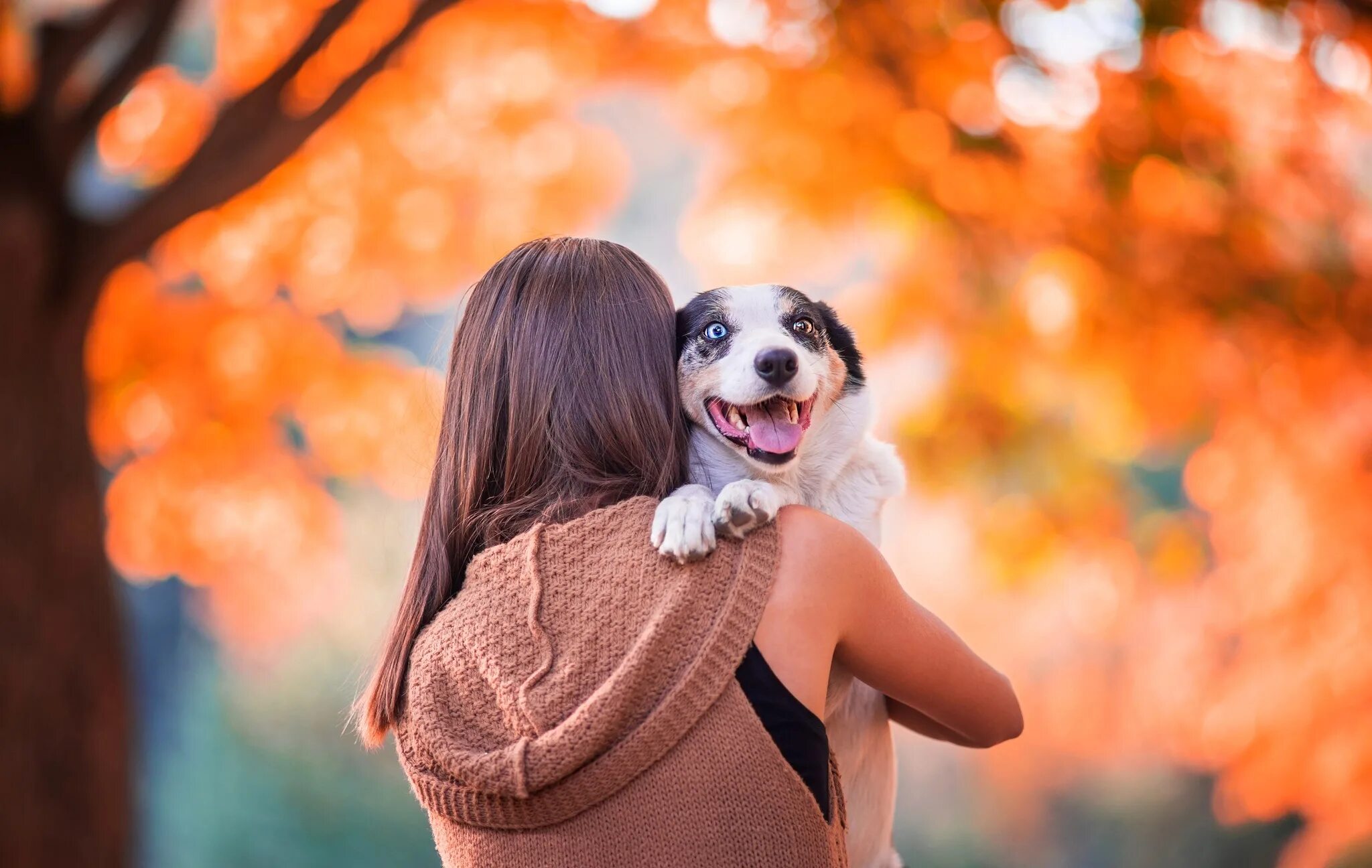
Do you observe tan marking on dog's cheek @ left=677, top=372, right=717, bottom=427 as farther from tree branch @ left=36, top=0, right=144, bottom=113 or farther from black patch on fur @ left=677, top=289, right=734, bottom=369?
tree branch @ left=36, top=0, right=144, bottom=113

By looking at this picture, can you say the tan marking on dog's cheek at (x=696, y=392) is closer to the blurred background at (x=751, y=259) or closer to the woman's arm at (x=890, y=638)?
the woman's arm at (x=890, y=638)

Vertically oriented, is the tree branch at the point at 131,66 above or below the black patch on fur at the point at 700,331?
above

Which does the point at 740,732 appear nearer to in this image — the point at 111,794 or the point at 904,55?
the point at 111,794

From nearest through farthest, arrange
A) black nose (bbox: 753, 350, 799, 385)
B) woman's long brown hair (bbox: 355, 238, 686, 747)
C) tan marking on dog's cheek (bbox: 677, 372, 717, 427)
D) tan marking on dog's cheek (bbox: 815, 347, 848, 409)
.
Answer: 1. woman's long brown hair (bbox: 355, 238, 686, 747)
2. black nose (bbox: 753, 350, 799, 385)
3. tan marking on dog's cheek (bbox: 677, 372, 717, 427)
4. tan marking on dog's cheek (bbox: 815, 347, 848, 409)

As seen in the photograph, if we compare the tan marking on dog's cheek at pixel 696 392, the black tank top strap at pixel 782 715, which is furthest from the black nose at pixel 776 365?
the black tank top strap at pixel 782 715

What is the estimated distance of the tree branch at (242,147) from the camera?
3.48 meters

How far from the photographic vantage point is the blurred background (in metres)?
3.54

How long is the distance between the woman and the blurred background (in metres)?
2.13

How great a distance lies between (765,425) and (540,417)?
1.69 feet

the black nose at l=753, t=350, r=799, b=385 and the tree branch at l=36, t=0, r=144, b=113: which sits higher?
the tree branch at l=36, t=0, r=144, b=113

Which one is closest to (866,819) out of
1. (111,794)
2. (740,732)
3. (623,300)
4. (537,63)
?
(740,732)

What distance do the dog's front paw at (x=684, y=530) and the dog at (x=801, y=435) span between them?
0.18m

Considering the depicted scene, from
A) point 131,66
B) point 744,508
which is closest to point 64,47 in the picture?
point 131,66

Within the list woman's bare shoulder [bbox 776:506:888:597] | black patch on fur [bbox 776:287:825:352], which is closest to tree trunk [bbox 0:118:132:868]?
black patch on fur [bbox 776:287:825:352]
